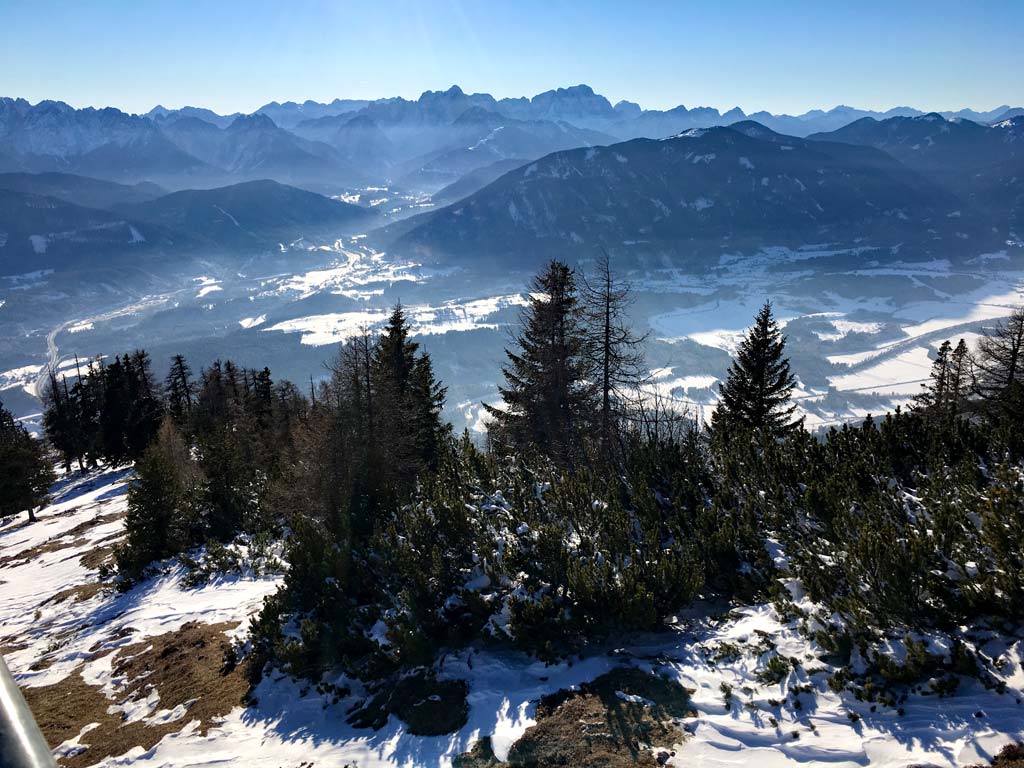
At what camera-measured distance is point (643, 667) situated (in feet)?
34.3

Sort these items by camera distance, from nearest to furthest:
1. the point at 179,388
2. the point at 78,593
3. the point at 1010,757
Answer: the point at 1010,757, the point at 78,593, the point at 179,388

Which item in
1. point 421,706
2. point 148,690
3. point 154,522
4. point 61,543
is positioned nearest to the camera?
point 421,706

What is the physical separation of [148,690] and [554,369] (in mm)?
17618

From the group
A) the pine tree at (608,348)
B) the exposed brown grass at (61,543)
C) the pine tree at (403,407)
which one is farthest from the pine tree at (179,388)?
the pine tree at (608,348)

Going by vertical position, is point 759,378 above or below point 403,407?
below

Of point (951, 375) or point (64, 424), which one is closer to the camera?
point (951, 375)

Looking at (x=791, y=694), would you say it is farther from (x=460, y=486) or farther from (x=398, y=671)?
(x=460, y=486)

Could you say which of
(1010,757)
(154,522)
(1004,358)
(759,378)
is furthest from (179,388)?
(1004,358)

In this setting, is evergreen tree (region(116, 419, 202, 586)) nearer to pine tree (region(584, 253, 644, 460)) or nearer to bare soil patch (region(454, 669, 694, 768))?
pine tree (region(584, 253, 644, 460))

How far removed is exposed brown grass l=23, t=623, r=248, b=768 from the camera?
36.9ft

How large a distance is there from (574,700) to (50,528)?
36608 mm

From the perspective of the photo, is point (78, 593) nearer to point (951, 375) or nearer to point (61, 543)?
point (61, 543)

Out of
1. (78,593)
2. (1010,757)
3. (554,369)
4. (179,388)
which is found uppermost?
(554,369)

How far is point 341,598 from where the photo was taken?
13164mm
